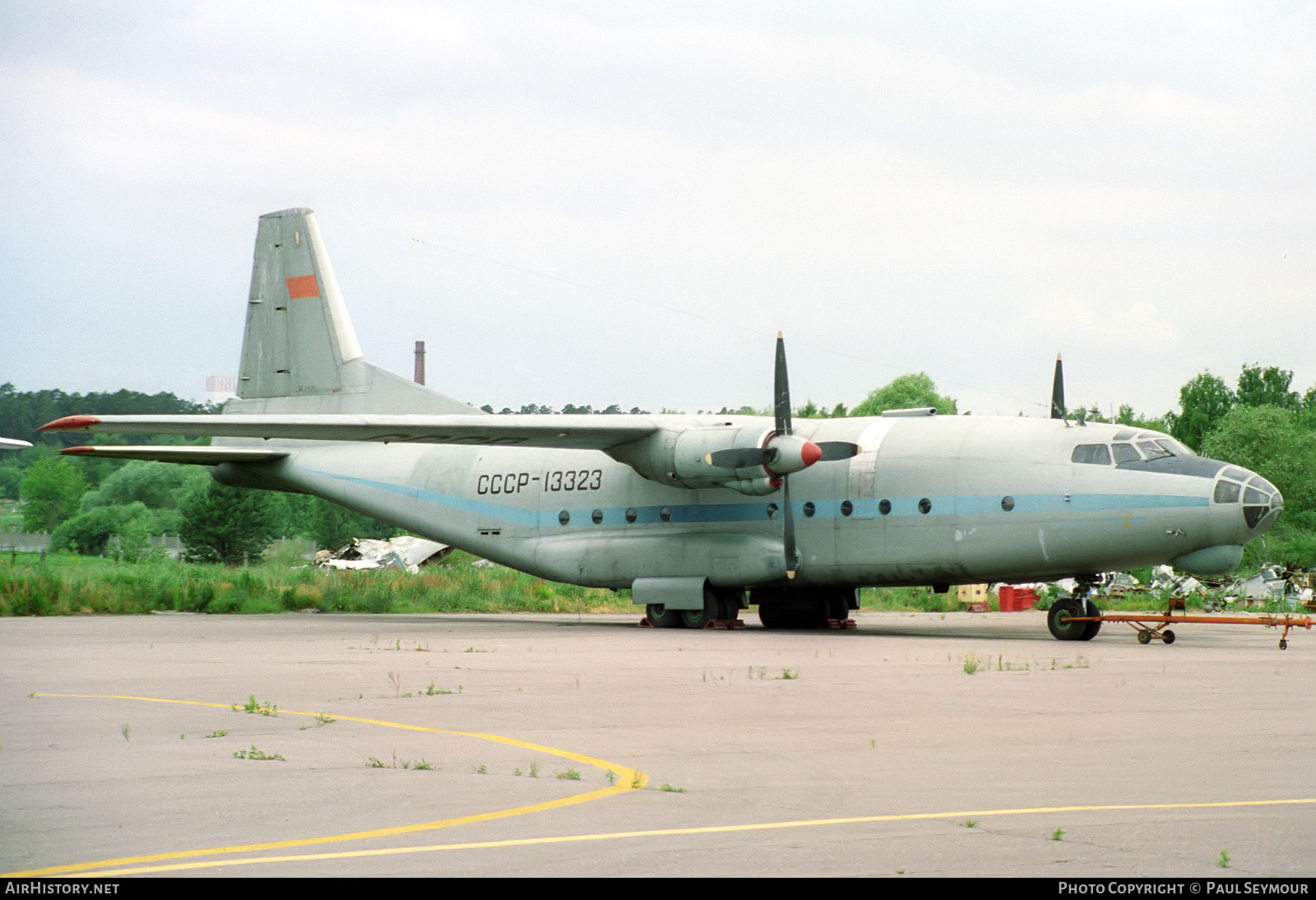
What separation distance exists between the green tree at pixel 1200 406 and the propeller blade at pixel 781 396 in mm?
80293

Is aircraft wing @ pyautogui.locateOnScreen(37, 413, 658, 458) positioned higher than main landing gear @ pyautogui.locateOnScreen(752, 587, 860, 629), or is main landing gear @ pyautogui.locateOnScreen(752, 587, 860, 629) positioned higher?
aircraft wing @ pyautogui.locateOnScreen(37, 413, 658, 458)

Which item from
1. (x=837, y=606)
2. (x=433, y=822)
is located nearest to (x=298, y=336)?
(x=837, y=606)

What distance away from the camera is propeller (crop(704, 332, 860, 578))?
25078 millimetres

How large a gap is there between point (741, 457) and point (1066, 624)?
6.64 m

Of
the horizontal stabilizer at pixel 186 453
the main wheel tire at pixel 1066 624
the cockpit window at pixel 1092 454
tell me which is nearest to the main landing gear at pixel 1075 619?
the main wheel tire at pixel 1066 624

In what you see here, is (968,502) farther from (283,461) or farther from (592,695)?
(283,461)

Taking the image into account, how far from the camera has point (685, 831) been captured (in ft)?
21.8

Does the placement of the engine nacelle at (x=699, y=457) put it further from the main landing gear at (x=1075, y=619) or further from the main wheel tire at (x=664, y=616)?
the main landing gear at (x=1075, y=619)

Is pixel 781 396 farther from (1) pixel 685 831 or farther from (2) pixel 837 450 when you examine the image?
(1) pixel 685 831

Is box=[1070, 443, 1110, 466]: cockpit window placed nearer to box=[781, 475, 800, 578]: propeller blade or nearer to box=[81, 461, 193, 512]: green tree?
box=[781, 475, 800, 578]: propeller blade

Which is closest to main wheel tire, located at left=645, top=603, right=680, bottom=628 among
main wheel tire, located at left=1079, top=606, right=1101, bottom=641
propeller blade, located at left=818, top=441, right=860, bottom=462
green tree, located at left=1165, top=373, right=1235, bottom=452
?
propeller blade, located at left=818, top=441, right=860, bottom=462

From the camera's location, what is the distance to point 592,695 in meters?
13.3

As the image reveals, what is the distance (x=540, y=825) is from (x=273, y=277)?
2929cm

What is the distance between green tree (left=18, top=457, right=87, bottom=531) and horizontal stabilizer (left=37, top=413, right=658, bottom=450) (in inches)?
238
